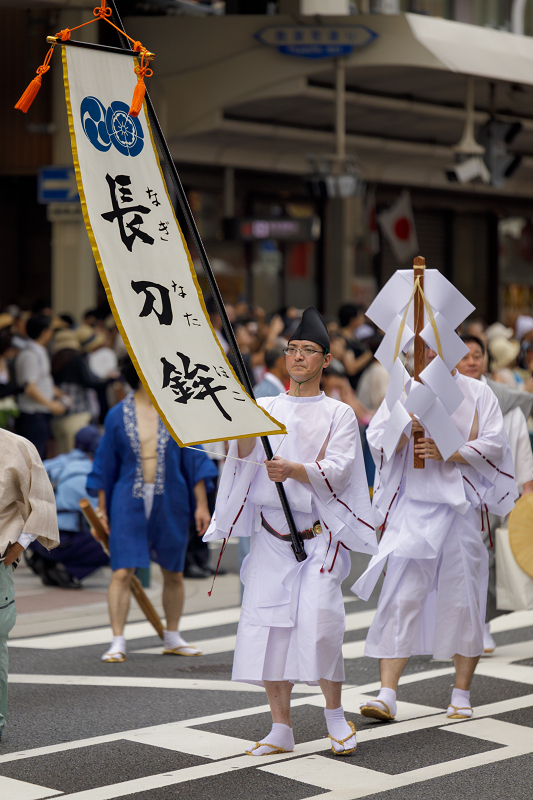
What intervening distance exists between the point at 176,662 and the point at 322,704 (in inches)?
50.7

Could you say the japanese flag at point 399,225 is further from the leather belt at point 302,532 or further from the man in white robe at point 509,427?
the leather belt at point 302,532

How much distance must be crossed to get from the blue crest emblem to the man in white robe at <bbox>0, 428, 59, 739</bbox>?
1.41 metres

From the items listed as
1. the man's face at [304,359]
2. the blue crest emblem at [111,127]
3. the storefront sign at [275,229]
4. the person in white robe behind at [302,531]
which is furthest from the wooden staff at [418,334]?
the storefront sign at [275,229]

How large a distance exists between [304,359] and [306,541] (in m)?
0.80

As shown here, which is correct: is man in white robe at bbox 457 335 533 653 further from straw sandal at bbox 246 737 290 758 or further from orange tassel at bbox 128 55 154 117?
orange tassel at bbox 128 55 154 117

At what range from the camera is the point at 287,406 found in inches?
216

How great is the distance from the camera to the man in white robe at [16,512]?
18.0 feet

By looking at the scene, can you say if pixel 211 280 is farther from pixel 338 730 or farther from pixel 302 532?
pixel 338 730

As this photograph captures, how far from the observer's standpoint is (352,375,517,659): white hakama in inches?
233

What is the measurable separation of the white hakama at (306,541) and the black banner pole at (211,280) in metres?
0.08

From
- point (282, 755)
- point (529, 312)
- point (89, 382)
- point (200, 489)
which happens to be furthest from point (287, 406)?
point (529, 312)

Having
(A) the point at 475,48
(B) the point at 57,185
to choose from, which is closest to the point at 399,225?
(A) the point at 475,48

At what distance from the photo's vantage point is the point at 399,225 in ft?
74.9

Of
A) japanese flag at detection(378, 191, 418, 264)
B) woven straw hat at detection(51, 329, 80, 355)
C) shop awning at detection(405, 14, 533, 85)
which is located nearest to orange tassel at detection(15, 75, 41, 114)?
woven straw hat at detection(51, 329, 80, 355)
